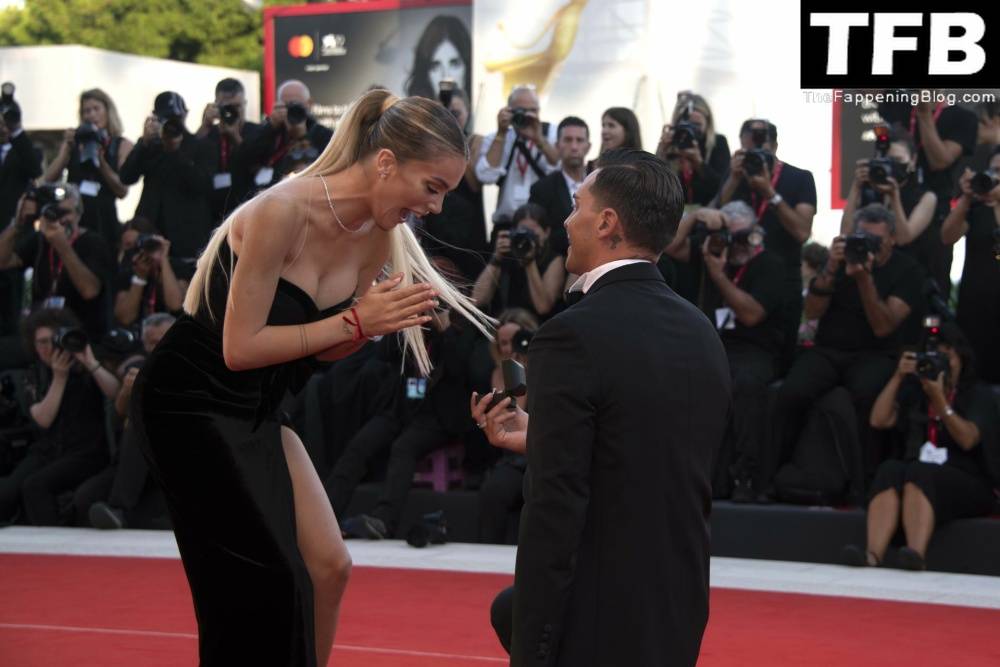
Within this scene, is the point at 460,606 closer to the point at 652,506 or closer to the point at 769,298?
the point at 769,298

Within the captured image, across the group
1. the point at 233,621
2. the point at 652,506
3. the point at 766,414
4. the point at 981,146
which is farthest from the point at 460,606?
the point at 981,146

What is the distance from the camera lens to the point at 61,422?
29.9 ft

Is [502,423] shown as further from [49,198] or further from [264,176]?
[49,198]

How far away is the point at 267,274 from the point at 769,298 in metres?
4.87

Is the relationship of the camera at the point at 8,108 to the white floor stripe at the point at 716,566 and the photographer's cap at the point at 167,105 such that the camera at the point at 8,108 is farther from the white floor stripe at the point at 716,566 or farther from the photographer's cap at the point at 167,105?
the white floor stripe at the point at 716,566

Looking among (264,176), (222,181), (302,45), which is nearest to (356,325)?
(264,176)

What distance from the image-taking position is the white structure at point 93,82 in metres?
22.4

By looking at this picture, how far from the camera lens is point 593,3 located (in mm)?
10922

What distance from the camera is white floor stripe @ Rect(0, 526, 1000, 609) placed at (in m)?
6.70

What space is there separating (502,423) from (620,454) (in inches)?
22.4

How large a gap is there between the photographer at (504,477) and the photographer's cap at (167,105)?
2985mm

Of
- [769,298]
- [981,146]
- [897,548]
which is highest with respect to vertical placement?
[981,146]

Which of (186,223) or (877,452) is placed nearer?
(877,452)

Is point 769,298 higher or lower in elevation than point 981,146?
lower
